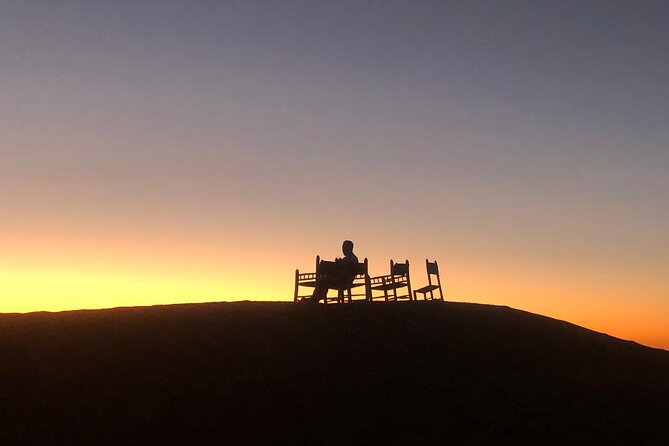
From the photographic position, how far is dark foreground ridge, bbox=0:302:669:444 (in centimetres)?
841

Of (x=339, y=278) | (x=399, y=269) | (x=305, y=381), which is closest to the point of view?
(x=305, y=381)

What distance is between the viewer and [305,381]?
10.1 m

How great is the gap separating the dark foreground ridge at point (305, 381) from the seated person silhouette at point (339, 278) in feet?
2.97

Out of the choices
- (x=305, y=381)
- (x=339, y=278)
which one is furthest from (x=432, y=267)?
(x=305, y=381)

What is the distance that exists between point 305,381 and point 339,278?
6077 millimetres

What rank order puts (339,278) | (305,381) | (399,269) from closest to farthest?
(305,381)
(339,278)
(399,269)

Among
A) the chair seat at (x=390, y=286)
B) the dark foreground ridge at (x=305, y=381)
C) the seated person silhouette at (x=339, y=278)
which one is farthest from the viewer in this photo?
the chair seat at (x=390, y=286)

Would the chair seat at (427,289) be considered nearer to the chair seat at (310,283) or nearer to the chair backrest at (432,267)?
the chair backrest at (432,267)

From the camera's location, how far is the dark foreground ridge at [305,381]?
8.41m

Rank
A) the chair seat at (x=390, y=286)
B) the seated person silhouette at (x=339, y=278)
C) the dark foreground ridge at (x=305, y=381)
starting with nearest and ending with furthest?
the dark foreground ridge at (x=305, y=381) → the seated person silhouette at (x=339, y=278) → the chair seat at (x=390, y=286)

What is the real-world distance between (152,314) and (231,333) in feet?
8.87

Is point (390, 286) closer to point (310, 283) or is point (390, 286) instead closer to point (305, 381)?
point (310, 283)

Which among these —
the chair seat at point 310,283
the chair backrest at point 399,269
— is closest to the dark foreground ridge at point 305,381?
the chair seat at point 310,283

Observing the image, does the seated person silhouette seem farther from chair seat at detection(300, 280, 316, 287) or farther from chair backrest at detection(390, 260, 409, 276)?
chair backrest at detection(390, 260, 409, 276)
